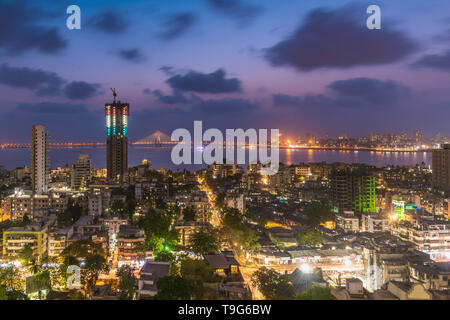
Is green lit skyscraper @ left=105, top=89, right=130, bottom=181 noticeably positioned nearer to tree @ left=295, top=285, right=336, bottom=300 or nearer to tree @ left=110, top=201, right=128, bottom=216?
tree @ left=110, top=201, right=128, bottom=216

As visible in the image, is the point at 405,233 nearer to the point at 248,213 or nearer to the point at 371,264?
the point at 371,264

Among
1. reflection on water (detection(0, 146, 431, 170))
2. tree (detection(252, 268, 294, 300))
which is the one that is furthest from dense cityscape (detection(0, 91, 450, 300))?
reflection on water (detection(0, 146, 431, 170))

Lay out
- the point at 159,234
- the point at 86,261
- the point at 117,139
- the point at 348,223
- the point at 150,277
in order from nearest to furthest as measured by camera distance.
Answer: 1. the point at 150,277
2. the point at 86,261
3. the point at 159,234
4. the point at 348,223
5. the point at 117,139

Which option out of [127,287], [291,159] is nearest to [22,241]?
[127,287]

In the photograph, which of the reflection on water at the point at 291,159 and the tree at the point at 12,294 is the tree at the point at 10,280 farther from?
the reflection on water at the point at 291,159

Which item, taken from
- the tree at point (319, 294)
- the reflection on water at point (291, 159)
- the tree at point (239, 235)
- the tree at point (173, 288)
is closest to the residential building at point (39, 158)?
the tree at point (239, 235)

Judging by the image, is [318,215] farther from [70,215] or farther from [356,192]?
[70,215]

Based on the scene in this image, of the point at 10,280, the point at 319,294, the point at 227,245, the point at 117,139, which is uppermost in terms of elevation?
the point at 117,139
